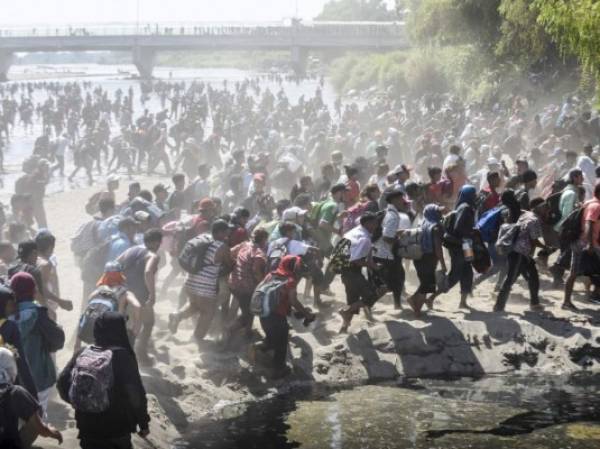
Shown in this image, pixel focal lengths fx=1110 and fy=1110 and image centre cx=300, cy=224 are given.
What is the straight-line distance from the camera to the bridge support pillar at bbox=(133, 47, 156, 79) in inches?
3698

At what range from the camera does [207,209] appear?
39.5 ft

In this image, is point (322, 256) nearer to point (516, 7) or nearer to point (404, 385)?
point (404, 385)

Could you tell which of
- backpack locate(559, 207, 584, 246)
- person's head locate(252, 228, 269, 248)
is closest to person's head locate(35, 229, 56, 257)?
person's head locate(252, 228, 269, 248)

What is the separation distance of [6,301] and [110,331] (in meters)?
0.78

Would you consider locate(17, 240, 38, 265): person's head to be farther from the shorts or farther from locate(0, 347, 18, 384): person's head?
the shorts

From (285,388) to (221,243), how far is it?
157 cm

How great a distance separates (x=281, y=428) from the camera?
936 centimetres

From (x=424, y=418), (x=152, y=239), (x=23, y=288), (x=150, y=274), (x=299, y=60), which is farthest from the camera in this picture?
(x=299, y=60)

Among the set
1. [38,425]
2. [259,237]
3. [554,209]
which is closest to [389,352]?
[259,237]

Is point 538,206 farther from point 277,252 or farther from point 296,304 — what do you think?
point 296,304

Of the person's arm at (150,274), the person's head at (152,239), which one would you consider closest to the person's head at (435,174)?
the person's head at (152,239)

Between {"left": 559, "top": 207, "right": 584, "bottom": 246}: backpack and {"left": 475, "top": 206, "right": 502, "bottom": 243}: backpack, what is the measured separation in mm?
707

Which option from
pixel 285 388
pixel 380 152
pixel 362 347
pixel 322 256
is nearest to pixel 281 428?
pixel 285 388

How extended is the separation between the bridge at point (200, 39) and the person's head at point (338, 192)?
72.3m
